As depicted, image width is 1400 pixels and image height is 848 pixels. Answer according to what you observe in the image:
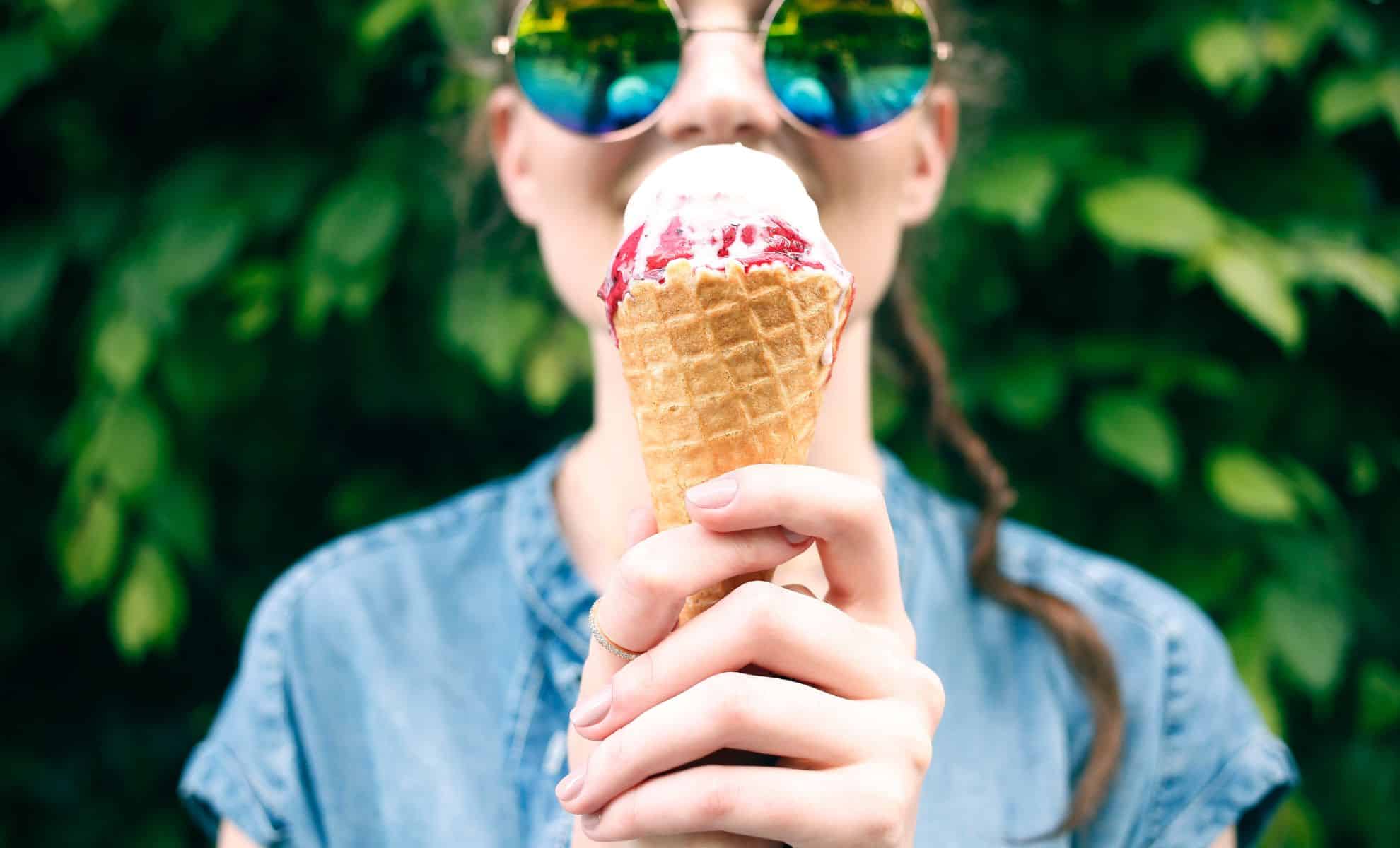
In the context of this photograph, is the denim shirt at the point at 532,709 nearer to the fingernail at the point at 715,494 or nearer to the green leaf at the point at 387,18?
the fingernail at the point at 715,494

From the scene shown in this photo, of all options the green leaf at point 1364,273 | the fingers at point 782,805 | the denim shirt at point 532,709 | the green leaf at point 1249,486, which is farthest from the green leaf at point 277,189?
the green leaf at point 1364,273

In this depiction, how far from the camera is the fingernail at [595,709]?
2.94 ft

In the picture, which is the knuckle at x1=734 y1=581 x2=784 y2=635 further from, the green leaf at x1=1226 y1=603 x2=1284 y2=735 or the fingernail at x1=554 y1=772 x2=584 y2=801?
the green leaf at x1=1226 y1=603 x2=1284 y2=735

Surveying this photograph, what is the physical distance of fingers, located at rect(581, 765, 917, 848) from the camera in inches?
33.4

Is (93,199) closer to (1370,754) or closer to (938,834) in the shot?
(938,834)

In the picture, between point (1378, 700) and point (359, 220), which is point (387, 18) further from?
point (1378, 700)

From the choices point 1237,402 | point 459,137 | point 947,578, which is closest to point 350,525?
point 459,137

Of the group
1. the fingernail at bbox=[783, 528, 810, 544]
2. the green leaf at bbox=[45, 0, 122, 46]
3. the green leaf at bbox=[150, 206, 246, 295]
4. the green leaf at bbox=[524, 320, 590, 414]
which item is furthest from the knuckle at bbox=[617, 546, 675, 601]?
the green leaf at bbox=[45, 0, 122, 46]

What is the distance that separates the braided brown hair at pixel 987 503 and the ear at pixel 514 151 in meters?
0.12

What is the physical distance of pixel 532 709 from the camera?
1474 mm

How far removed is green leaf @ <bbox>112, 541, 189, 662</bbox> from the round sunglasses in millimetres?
1433

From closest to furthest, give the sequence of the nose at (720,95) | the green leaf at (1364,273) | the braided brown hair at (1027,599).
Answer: the nose at (720,95)
the braided brown hair at (1027,599)
the green leaf at (1364,273)

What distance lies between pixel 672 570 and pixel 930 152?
955 millimetres

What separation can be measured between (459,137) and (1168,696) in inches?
61.9
